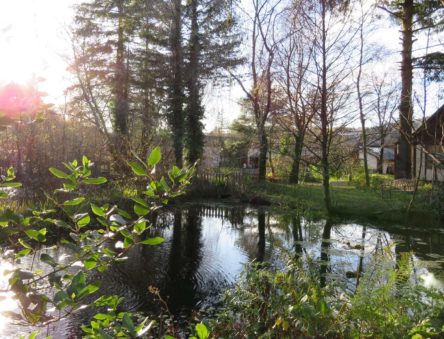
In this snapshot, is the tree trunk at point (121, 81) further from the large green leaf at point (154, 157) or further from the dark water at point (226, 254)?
the large green leaf at point (154, 157)

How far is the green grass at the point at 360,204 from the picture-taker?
35.1 feet

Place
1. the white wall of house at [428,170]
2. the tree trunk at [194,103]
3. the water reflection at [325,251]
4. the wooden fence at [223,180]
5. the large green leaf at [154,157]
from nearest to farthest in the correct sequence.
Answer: the large green leaf at [154,157], the water reflection at [325,251], the white wall of house at [428,170], the wooden fence at [223,180], the tree trunk at [194,103]

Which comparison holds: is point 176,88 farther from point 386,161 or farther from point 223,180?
point 386,161

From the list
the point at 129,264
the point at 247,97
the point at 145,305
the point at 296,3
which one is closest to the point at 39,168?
the point at 129,264

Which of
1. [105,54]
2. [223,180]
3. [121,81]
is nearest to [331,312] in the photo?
[223,180]

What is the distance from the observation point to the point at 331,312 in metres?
2.65

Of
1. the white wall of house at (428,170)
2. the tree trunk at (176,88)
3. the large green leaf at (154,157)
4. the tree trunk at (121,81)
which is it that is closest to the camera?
the large green leaf at (154,157)

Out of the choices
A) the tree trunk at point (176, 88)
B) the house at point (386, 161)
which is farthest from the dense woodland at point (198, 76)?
the house at point (386, 161)

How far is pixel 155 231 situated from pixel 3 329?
5.47 meters

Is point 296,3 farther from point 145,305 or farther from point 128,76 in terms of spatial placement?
point 128,76

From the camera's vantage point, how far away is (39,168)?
9.83 m

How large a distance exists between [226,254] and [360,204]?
6.78 metres

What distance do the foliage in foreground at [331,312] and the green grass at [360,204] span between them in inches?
306

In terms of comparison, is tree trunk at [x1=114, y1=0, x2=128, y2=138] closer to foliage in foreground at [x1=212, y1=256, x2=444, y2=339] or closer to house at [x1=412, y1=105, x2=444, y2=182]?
house at [x1=412, y1=105, x2=444, y2=182]
